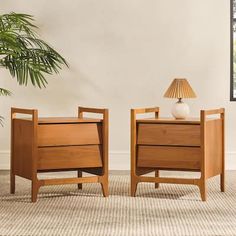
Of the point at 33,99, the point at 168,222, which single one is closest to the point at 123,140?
the point at 33,99

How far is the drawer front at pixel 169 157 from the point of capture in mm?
5191

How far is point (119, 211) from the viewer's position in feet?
15.5

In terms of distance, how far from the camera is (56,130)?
5.16 metres

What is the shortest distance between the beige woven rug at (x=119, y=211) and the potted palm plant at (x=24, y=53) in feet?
3.30

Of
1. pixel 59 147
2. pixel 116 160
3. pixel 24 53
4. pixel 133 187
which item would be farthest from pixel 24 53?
pixel 133 187

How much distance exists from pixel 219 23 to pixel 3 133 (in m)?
2.53

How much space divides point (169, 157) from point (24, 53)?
187cm

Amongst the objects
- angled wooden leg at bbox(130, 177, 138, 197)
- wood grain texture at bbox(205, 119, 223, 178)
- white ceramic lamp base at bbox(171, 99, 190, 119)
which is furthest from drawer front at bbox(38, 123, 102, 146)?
wood grain texture at bbox(205, 119, 223, 178)

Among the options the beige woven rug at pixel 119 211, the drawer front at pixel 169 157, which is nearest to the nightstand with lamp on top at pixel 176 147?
the drawer front at pixel 169 157

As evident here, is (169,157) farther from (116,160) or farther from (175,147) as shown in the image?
(116,160)

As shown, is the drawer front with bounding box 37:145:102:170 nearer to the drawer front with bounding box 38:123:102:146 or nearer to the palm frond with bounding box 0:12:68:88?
the drawer front with bounding box 38:123:102:146

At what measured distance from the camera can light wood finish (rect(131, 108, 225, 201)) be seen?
516 centimetres

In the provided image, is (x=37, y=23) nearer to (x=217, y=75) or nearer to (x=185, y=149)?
(x=217, y=75)

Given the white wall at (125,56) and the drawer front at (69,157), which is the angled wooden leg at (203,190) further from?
the white wall at (125,56)
